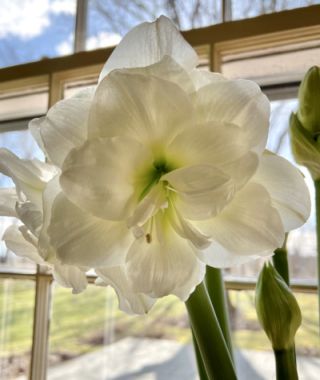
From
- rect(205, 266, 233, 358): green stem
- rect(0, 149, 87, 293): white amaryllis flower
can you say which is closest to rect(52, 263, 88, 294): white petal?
rect(0, 149, 87, 293): white amaryllis flower

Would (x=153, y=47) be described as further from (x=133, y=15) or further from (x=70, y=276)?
(x=133, y=15)

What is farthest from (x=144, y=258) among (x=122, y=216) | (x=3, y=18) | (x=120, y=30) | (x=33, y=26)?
(x=3, y=18)

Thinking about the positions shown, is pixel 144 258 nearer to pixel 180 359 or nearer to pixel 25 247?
pixel 25 247

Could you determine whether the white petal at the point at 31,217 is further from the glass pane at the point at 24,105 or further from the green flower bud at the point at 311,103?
the glass pane at the point at 24,105

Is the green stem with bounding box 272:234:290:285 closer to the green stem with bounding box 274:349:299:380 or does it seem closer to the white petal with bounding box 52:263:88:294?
the green stem with bounding box 274:349:299:380

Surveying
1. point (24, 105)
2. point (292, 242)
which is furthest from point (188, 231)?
point (24, 105)

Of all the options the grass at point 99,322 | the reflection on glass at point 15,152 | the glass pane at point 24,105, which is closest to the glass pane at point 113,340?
the grass at point 99,322
